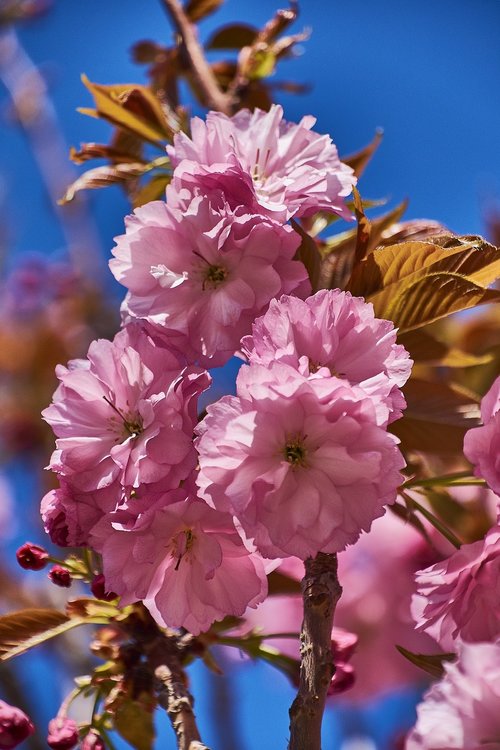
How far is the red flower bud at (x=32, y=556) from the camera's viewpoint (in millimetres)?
878

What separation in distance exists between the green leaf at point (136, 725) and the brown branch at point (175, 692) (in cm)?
8

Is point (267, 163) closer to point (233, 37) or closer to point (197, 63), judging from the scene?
point (197, 63)

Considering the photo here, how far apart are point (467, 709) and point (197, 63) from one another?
1090 mm

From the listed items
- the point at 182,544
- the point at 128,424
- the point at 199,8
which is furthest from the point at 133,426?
the point at 199,8

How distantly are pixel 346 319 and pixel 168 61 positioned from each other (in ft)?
2.81

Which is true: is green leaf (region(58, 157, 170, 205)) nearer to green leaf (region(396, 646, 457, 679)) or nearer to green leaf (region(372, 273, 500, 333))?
green leaf (region(372, 273, 500, 333))

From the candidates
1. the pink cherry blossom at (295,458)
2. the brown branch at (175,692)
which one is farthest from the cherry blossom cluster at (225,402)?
the brown branch at (175,692)

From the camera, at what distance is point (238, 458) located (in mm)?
678

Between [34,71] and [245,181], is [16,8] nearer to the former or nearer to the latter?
[34,71]

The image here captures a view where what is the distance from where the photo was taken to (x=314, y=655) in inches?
27.9

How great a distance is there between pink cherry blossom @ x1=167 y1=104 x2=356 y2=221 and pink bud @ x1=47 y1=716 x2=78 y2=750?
560 millimetres

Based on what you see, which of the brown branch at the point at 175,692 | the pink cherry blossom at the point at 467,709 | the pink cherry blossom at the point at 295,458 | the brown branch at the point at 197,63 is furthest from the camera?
the brown branch at the point at 197,63

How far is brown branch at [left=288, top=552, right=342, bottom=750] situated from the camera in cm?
69

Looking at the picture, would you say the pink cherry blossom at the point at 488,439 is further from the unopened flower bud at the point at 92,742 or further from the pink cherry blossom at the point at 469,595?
the unopened flower bud at the point at 92,742
